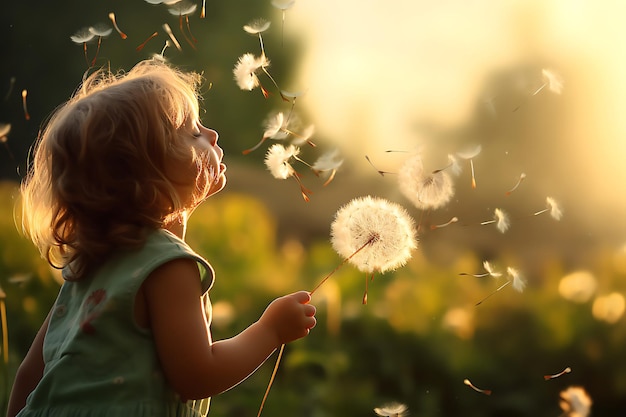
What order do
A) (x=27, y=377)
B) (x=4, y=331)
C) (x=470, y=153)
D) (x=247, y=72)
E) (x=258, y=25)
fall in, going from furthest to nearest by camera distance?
(x=4, y=331) → (x=258, y=25) → (x=470, y=153) → (x=247, y=72) → (x=27, y=377)

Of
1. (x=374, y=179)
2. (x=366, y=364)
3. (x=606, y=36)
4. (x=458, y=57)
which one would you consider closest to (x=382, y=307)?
(x=366, y=364)

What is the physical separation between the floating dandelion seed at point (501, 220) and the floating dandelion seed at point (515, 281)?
0.06m

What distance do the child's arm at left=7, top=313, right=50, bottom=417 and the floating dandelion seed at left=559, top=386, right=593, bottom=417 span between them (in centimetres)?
78

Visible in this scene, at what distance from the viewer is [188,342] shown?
83 centimetres

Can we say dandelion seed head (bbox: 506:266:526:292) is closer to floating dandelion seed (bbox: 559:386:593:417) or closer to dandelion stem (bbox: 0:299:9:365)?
floating dandelion seed (bbox: 559:386:593:417)

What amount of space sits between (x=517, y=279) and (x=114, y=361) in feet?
2.15

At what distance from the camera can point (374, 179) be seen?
1.38 m

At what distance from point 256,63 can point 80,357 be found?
49 cm

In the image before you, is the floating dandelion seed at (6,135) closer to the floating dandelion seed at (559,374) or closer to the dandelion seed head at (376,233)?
the dandelion seed head at (376,233)

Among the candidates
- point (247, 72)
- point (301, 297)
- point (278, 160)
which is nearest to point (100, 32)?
point (247, 72)

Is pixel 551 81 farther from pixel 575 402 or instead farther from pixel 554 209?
pixel 575 402

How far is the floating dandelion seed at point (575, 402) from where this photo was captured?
128 centimetres

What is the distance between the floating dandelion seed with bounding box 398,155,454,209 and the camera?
115 centimetres

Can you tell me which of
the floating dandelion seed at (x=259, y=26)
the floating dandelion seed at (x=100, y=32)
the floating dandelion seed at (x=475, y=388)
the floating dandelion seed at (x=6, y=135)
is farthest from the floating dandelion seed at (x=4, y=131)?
the floating dandelion seed at (x=475, y=388)
